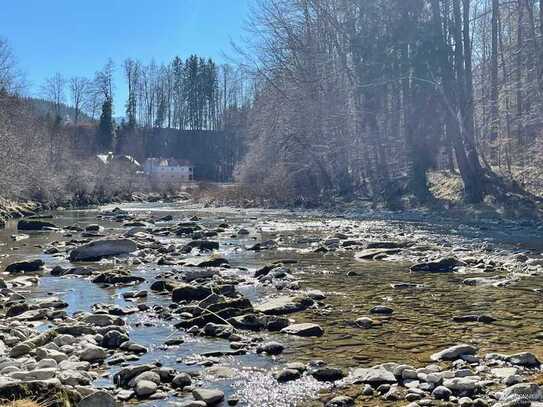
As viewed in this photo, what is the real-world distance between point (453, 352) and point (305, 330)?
2.01 meters

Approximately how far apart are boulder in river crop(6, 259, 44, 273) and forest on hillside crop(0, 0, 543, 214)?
60.0ft

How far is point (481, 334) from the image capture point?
314 inches

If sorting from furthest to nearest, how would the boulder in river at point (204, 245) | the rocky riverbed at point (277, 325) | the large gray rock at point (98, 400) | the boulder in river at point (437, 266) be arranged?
the boulder in river at point (204, 245), the boulder in river at point (437, 266), the rocky riverbed at point (277, 325), the large gray rock at point (98, 400)

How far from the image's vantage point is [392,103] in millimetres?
35656

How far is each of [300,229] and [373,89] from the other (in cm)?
1287

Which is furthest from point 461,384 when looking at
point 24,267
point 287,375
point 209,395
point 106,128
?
point 106,128

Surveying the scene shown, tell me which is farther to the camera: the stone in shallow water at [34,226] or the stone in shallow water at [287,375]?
the stone in shallow water at [34,226]

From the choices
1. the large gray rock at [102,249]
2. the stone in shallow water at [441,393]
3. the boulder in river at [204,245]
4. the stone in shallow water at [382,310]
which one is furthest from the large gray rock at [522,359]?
the boulder in river at [204,245]

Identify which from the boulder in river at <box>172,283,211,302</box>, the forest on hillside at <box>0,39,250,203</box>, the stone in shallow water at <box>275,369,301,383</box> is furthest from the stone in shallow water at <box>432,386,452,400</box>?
the forest on hillside at <box>0,39,250,203</box>

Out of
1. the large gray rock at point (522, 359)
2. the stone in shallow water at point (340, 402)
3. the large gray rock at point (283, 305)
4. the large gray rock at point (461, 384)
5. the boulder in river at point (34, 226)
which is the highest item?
the boulder in river at point (34, 226)

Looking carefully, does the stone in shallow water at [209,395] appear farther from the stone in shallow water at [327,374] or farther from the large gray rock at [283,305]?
the large gray rock at [283,305]

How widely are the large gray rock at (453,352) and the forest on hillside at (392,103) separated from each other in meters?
19.0

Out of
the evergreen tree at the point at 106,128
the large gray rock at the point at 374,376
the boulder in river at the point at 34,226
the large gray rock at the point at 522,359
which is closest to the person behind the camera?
the large gray rock at the point at 374,376

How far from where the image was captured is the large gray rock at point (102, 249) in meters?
16.5
